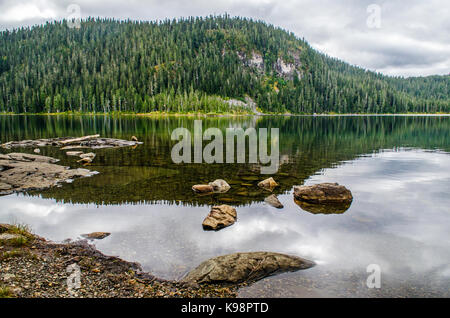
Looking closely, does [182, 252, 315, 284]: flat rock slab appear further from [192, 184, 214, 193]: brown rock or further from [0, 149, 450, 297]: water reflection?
[192, 184, 214, 193]: brown rock

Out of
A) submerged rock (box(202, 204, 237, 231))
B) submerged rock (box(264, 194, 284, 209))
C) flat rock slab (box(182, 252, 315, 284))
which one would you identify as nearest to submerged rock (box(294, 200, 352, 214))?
submerged rock (box(264, 194, 284, 209))

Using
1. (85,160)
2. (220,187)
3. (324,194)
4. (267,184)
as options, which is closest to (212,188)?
(220,187)

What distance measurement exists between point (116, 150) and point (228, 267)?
111 ft

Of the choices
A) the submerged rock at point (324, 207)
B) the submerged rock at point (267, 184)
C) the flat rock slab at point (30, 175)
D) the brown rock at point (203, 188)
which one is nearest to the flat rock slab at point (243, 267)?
the submerged rock at point (324, 207)

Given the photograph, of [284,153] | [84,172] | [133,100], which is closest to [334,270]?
[84,172]

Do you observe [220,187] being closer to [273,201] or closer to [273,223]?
[273,201]

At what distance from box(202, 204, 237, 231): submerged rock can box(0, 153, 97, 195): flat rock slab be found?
46.9ft

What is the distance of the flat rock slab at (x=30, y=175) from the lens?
897 inches

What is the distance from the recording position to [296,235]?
15094mm

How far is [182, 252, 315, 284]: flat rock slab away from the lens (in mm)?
10719

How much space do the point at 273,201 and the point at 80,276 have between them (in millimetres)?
12329

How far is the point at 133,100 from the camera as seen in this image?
18462 centimetres

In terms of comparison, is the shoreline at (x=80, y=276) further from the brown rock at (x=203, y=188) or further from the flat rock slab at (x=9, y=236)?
the brown rock at (x=203, y=188)
